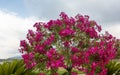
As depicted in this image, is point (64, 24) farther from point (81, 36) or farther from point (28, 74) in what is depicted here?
point (28, 74)

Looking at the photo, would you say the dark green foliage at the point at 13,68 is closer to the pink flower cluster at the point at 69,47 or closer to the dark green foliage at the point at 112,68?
the pink flower cluster at the point at 69,47

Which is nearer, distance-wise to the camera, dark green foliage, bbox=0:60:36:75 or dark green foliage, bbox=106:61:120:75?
dark green foliage, bbox=0:60:36:75

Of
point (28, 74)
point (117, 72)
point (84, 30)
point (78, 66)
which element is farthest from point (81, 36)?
point (117, 72)

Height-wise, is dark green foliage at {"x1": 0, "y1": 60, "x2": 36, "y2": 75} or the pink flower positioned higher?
the pink flower

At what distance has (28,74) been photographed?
12875 mm

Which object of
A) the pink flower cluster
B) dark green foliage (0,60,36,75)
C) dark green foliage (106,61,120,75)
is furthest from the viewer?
dark green foliage (106,61,120,75)

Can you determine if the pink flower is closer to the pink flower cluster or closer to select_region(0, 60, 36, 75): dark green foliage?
the pink flower cluster

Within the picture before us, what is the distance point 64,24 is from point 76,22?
0.42m

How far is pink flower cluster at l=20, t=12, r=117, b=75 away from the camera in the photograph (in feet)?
33.4

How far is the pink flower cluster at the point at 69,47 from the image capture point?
10.2 metres

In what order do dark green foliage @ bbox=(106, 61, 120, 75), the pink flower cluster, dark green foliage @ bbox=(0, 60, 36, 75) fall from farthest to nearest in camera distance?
dark green foliage @ bbox=(106, 61, 120, 75), dark green foliage @ bbox=(0, 60, 36, 75), the pink flower cluster

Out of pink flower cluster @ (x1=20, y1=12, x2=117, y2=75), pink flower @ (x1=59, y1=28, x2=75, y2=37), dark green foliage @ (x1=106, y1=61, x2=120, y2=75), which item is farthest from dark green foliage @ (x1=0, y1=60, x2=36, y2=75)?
dark green foliage @ (x1=106, y1=61, x2=120, y2=75)

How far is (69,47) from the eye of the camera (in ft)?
35.3

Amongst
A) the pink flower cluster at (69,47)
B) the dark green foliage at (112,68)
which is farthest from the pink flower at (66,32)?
the dark green foliage at (112,68)
